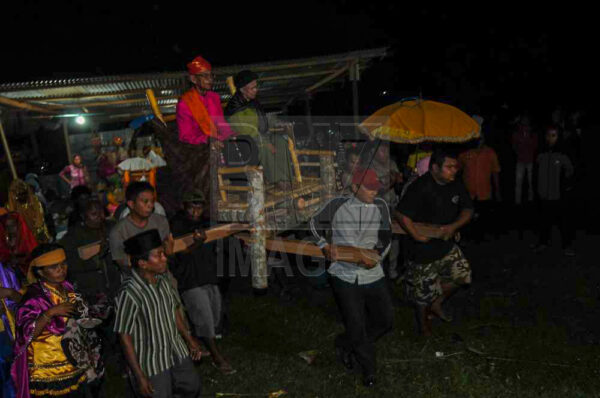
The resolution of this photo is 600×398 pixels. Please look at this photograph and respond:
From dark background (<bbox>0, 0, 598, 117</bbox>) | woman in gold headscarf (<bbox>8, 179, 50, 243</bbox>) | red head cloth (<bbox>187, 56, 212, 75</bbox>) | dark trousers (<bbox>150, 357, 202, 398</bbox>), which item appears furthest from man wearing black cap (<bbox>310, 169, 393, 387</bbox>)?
woman in gold headscarf (<bbox>8, 179, 50, 243</bbox>)

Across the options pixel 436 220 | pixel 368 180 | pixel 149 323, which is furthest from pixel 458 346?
pixel 149 323

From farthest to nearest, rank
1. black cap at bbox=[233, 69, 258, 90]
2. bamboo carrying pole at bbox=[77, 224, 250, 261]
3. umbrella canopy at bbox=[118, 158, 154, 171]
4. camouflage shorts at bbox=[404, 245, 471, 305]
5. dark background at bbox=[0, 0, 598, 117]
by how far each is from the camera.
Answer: umbrella canopy at bbox=[118, 158, 154, 171]
black cap at bbox=[233, 69, 258, 90]
dark background at bbox=[0, 0, 598, 117]
camouflage shorts at bbox=[404, 245, 471, 305]
bamboo carrying pole at bbox=[77, 224, 250, 261]

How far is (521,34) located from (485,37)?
50 cm

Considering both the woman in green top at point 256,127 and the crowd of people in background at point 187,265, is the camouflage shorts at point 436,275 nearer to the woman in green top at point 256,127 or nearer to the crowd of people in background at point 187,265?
the crowd of people in background at point 187,265

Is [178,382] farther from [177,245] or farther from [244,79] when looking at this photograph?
[244,79]

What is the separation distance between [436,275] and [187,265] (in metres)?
2.85

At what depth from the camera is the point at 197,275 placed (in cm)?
614

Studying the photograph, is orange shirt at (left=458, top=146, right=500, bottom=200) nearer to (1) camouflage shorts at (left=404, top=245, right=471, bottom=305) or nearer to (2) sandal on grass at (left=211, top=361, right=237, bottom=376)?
(1) camouflage shorts at (left=404, top=245, right=471, bottom=305)

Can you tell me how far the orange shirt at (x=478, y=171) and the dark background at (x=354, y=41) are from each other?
6.22 feet

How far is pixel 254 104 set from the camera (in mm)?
7383

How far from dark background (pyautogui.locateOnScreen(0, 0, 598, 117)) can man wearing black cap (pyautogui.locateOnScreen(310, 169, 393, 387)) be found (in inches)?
123

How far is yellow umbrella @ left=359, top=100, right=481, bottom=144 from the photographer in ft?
28.5

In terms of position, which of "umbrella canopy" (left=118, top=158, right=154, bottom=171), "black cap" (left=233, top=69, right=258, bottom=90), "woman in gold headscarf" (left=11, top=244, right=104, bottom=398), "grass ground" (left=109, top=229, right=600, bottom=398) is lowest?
"grass ground" (left=109, top=229, right=600, bottom=398)

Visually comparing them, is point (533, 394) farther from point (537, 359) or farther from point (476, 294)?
point (476, 294)
